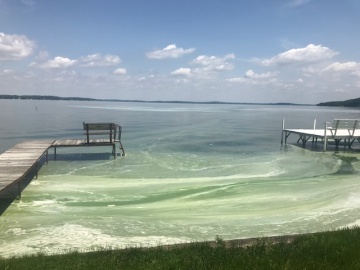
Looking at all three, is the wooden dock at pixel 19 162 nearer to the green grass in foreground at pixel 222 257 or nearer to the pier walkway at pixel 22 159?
the pier walkway at pixel 22 159

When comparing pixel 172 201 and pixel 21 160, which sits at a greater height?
pixel 21 160

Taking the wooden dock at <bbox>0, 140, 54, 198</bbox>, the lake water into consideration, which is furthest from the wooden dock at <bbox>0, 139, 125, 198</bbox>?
the lake water

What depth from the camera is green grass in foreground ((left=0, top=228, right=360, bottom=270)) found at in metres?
4.98

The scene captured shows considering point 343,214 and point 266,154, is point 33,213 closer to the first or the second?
point 343,214

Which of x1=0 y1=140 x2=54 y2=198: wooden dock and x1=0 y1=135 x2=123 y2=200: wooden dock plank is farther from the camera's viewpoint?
x1=0 y1=135 x2=123 y2=200: wooden dock plank

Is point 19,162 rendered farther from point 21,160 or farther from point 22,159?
point 22,159

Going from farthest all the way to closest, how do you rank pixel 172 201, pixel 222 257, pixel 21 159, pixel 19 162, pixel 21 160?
pixel 21 159 < pixel 21 160 < pixel 19 162 < pixel 172 201 < pixel 222 257

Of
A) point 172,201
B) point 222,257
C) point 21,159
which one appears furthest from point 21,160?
point 222,257

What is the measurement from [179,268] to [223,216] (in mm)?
5028

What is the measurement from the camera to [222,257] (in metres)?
5.28

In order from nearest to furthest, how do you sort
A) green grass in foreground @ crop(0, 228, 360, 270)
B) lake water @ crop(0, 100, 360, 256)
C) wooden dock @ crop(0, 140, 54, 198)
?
green grass in foreground @ crop(0, 228, 360, 270) < lake water @ crop(0, 100, 360, 256) < wooden dock @ crop(0, 140, 54, 198)

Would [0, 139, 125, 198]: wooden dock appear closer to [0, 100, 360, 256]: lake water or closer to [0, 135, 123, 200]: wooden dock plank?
[0, 135, 123, 200]: wooden dock plank

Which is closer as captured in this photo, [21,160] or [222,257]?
[222,257]

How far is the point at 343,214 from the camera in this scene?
10.1 m
